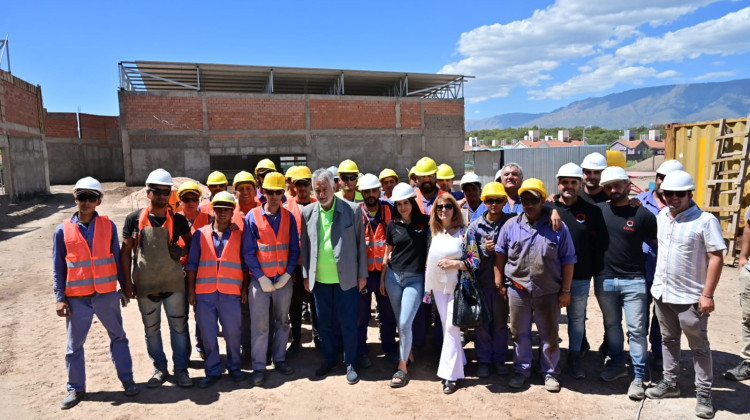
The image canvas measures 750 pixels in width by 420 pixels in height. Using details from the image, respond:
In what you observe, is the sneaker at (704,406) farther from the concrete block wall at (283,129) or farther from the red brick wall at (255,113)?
the red brick wall at (255,113)

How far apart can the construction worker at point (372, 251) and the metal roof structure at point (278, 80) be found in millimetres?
17971

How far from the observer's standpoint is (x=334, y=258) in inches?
165

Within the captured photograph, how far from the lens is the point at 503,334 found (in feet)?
14.1

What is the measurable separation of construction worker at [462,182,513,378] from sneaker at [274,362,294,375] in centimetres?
186

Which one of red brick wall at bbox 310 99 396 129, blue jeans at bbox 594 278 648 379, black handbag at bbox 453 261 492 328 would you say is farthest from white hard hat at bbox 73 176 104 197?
red brick wall at bbox 310 99 396 129

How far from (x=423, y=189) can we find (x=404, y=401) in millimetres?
2419

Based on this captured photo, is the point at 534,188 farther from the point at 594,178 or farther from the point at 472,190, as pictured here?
the point at 472,190

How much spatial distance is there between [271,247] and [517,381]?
8.47 ft

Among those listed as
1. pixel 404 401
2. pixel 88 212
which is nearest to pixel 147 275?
pixel 88 212

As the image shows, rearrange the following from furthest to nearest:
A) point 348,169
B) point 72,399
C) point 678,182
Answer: point 348,169 → point 72,399 → point 678,182

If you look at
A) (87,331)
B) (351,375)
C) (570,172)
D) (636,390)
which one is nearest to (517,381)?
(636,390)

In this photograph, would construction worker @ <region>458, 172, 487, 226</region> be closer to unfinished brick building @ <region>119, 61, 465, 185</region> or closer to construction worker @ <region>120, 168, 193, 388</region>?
construction worker @ <region>120, 168, 193, 388</region>

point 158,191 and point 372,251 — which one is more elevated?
point 158,191

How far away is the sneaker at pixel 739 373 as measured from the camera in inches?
157
